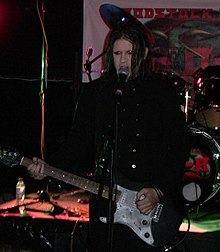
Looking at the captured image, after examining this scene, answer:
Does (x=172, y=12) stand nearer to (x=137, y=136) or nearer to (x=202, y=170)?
(x=202, y=170)

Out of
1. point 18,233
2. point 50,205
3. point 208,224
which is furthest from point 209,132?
point 18,233

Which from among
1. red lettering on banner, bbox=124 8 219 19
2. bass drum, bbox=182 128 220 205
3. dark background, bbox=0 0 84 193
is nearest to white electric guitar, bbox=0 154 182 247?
bass drum, bbox=182 128 220 205

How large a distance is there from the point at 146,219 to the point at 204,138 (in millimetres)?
2626

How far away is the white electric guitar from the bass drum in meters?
2.46

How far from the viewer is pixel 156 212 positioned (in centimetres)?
327

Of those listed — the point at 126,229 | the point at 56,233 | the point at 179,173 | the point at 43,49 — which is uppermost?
the point at 43,49

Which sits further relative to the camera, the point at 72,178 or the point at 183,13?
the point at 183,13

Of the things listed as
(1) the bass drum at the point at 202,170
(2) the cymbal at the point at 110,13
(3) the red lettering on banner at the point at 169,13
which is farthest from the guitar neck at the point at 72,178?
(3) the red lettering on banner at the point at 169,13

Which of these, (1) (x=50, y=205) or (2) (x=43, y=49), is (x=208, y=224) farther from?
(2) (x=43, y=49)

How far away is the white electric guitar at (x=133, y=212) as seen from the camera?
3201 millimetres

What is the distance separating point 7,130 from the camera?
688 centimetres

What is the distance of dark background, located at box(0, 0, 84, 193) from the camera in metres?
6.70

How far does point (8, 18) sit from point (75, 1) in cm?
95

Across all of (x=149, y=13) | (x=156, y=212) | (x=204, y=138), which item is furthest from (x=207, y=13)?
(x=156, y=212)
